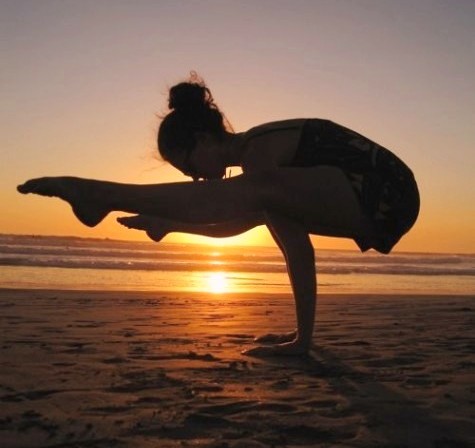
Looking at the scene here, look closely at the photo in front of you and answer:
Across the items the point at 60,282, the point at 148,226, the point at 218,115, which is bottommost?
the point at 60,282

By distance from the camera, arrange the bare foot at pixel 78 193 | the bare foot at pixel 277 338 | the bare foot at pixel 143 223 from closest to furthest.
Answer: the bare foot at pixel 78 193
the bare foot at pixel 143 223
the bare foot at pixel 277 338

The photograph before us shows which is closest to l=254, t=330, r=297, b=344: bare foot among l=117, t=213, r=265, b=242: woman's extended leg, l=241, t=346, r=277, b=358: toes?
l=241, t=346, r=277, b=358: toes

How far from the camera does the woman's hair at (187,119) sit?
2891 mm

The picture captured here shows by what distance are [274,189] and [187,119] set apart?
24.6 inches

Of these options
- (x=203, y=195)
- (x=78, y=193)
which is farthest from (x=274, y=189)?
(x=78, y=193)

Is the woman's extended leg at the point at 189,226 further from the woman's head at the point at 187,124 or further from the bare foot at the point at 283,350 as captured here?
the bare foot at the point at 283,350

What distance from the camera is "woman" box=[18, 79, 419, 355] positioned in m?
2.38

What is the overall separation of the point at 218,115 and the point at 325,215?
2.42 feet

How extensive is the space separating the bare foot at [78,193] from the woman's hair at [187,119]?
65 centimetres

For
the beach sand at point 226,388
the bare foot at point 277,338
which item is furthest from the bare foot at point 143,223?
the bare foot at point 277,338

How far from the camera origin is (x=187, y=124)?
9.46 feet

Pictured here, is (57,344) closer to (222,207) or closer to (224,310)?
(222,207)

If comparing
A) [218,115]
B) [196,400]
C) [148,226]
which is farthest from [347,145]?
[196,400]

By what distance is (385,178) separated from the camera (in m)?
2.75
